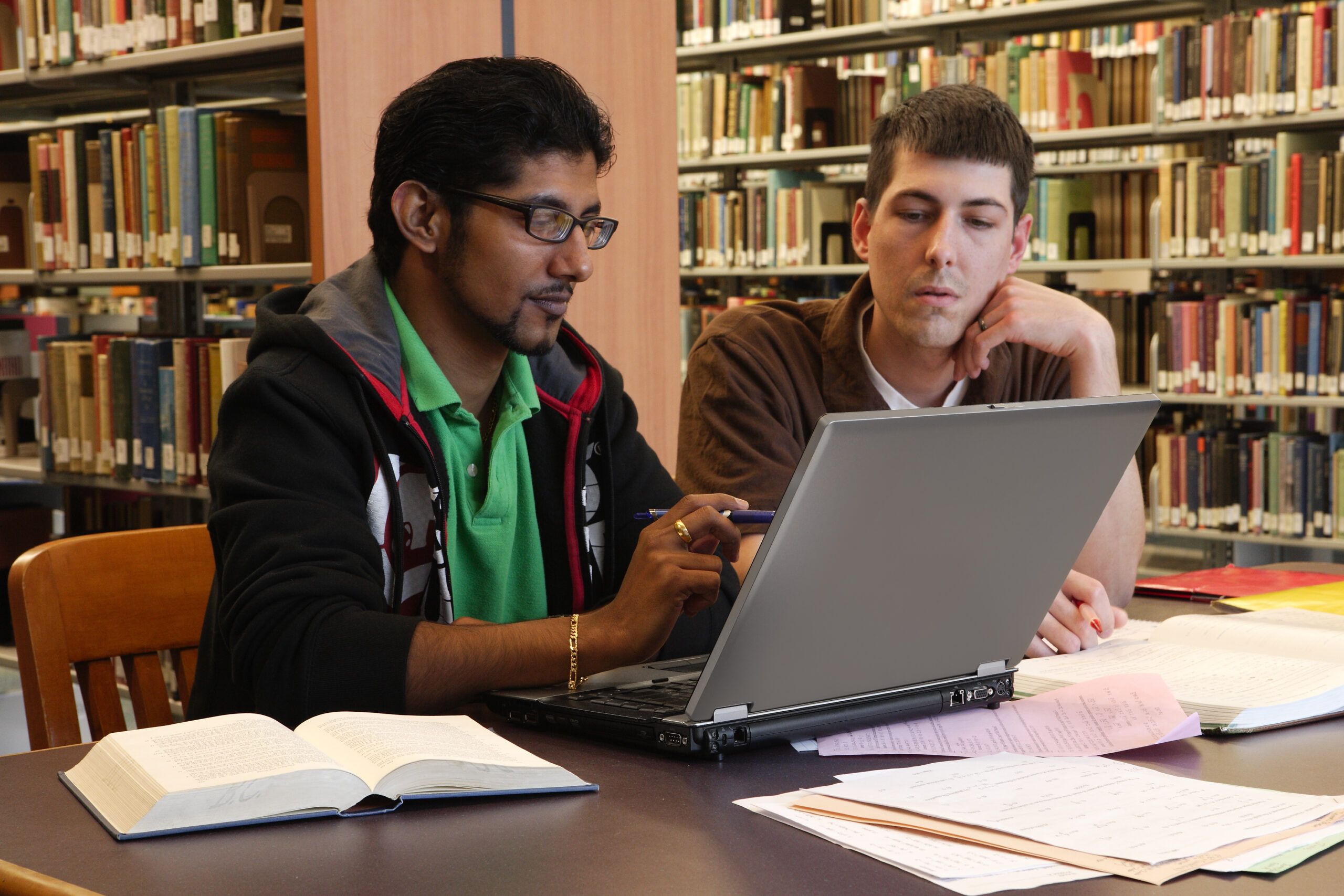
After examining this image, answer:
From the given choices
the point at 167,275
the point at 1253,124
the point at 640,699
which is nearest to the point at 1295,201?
the point at 1253,124

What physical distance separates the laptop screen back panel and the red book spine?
3.05 metres

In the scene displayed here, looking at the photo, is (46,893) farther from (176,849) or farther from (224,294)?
(224,294)

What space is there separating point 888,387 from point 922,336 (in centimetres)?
10

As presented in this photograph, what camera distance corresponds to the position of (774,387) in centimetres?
170

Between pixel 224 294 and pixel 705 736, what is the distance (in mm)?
7569

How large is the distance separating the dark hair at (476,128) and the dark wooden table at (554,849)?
68 centimetres

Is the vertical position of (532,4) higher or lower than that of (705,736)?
higher

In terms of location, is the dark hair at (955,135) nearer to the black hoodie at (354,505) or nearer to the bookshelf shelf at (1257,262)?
the black hoodie at (354,505)

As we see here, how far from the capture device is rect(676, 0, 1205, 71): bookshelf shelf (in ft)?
13.0

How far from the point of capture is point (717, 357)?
5.66 feet

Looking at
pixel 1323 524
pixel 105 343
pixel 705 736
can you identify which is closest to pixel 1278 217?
pixel 1323 524

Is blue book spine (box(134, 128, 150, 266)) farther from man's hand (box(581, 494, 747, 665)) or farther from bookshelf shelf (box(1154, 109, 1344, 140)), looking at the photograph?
bookshelf shelf (box(1154, 109, 1344, 140))

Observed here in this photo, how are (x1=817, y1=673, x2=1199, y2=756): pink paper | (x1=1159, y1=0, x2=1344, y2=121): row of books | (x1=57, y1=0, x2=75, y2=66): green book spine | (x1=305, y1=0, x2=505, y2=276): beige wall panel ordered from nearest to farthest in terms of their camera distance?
(x1=817, y1=673, x2=1199, y2=756): pink paper
(x1=305, y1=0, x2=505, y2=276): beige wall panel
(x1=57, y1=0, x2=75, y2=66): green book spine
(x1=1159, y1=0, x2=1344, y2=121): row of books

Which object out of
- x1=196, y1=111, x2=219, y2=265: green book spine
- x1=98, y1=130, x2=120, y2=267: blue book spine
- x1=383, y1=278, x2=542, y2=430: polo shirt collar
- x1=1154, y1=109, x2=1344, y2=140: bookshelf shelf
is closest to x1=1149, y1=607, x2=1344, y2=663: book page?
x1=383, y1=278, x2=542, y2=430: polo shirt collar
